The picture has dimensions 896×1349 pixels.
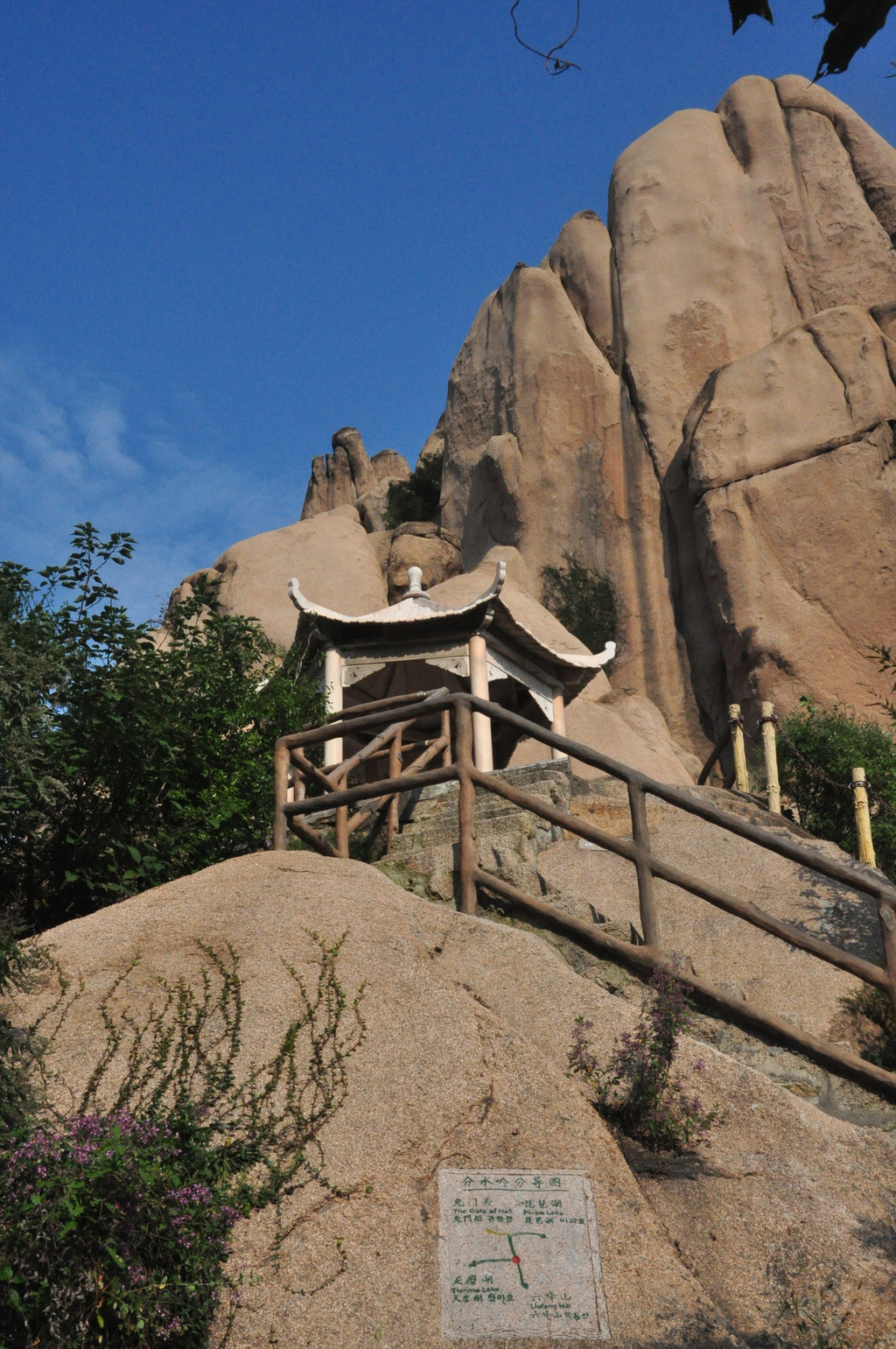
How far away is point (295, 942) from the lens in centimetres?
619

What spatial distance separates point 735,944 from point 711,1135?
271 centimetres

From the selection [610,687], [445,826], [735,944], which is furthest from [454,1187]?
[610,687]

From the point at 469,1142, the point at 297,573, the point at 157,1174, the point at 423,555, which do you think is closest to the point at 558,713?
the point at 469,1142

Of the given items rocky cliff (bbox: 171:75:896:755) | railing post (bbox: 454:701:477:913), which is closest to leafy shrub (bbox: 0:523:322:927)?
railing post (bbox: 454:701:477:913)

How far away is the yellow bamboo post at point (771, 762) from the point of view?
1359 cm

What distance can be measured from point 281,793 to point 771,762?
24.2 feet

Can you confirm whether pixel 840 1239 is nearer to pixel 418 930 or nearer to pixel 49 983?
pixel 418 930

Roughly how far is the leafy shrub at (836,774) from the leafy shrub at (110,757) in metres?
6.62

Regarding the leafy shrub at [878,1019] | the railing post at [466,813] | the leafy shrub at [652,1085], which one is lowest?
the leafy shrub at [652,1085]

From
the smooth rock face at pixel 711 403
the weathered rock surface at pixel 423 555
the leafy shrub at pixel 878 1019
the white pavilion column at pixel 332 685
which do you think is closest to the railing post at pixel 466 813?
the leafy shrub at pixel 878 1019

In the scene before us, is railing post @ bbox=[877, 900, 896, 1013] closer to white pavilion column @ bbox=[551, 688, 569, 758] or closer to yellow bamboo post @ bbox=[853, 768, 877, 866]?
yellow bamboo post @ bbox=[853, 768, 877, 866]

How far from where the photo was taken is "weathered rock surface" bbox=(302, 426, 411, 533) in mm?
47625

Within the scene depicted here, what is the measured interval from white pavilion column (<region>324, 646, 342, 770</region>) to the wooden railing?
5107 millimetres

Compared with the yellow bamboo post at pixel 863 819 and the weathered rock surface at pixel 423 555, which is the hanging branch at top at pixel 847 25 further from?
the weathered rock surface at pixel 423 555
